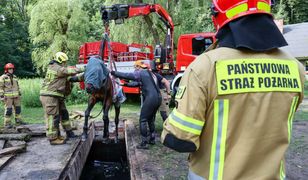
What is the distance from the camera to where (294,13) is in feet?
130

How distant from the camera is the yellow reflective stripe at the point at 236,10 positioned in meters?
1.61

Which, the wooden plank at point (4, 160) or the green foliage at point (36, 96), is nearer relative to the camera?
the wooden plank at point (4, 160)

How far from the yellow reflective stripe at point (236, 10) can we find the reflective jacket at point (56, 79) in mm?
5522

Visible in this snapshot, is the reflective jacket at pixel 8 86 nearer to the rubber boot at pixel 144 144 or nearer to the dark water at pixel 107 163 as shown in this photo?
the dark water at pixel 107 163

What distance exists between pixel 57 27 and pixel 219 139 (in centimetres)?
2501

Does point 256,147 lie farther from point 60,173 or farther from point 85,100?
point 85,100

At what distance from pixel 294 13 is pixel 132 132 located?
3756 cm

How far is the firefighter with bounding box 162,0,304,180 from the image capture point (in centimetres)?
154

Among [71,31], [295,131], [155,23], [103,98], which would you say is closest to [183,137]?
[103,98]

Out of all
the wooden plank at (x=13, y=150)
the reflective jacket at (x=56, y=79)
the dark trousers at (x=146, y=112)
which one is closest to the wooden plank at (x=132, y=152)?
the dark trousers at (x=146, y=112)

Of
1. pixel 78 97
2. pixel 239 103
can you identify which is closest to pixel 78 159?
pixel 239 103

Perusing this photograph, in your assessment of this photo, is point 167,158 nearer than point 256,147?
No

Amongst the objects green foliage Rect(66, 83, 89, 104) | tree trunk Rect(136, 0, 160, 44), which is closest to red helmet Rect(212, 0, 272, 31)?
green foliage Rect(66, 83, 89, 104)

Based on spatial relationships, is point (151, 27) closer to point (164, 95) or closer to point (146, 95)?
point (164, 95)
